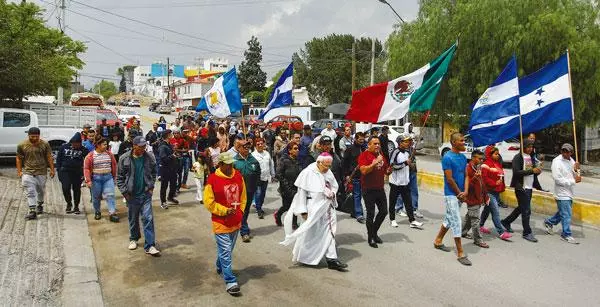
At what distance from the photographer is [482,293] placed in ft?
18.4

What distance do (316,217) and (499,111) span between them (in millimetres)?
4148

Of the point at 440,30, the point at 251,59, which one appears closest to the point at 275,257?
the point at 440,30

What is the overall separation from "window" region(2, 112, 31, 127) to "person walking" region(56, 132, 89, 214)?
7948mm

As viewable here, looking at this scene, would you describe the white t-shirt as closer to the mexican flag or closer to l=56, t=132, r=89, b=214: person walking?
the mexican flag

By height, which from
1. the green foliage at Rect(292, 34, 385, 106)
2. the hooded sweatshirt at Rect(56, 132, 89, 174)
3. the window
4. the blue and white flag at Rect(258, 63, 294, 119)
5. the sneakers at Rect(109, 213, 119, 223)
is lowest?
the sneakers at Rect(109, 213, 119, 223)

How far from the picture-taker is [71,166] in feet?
30.9

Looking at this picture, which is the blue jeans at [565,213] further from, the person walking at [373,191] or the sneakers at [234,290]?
the sneakers at [234,290]

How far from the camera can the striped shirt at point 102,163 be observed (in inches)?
352

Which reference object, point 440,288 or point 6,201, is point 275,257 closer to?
point 440,288

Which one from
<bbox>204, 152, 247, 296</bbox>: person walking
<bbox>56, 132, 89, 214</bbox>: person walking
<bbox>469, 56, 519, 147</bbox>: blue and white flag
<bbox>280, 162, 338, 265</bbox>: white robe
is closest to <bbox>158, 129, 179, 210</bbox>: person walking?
<bbox>56, 132, 89, 214</bbox>: person walking

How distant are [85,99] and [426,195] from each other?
110 feet

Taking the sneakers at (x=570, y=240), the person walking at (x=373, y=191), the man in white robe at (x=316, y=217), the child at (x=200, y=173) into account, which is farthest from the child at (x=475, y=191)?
the child at (x=200, y=173)

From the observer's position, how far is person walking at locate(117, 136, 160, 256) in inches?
273

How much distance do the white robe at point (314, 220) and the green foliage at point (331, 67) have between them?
47.7 metres
